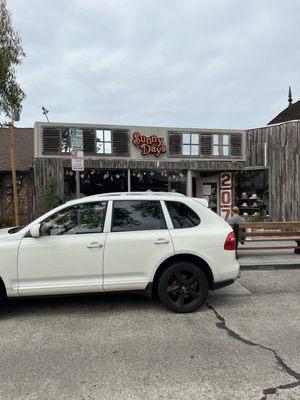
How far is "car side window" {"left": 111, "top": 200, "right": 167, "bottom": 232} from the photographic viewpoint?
5.62m

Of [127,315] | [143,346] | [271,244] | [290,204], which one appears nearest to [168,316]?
[127,315]

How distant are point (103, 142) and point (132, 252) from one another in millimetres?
9984

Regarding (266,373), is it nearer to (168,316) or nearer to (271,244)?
(168,316)

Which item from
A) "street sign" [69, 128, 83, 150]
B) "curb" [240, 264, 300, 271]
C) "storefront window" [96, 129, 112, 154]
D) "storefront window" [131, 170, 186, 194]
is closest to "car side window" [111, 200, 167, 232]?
"street sign" [69, 128, 83, 150]

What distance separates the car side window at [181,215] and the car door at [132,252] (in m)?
0.23

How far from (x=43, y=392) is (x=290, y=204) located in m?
14.1

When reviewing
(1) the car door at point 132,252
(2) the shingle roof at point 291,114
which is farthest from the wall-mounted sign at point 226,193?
(2) the shingle roof at point 291,114

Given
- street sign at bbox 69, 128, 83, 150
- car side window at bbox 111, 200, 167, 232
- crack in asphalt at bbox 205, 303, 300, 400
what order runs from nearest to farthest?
crack in asphalt at bbox 205, 303, 300, 400
car side window at bbox 111, 200, 167, 232
street sign at bbox 69, 128, 83, 150

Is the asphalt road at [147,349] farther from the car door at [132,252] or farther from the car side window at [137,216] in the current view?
the car side window at [137,216]

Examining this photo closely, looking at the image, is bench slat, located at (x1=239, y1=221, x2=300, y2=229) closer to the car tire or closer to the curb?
the curb

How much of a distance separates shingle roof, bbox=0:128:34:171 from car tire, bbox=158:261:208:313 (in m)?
12.1

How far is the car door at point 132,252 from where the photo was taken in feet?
17.8

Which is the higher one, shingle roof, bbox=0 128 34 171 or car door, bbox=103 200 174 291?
shingle roof, bbox=0 128 34 171

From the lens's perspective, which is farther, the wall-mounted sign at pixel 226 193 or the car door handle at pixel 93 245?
the wall-mounted sign at pixel 226 193
